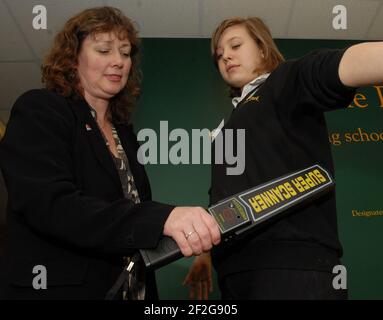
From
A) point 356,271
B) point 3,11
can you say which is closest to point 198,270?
point 356,271

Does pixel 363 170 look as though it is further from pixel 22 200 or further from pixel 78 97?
pixel 22 200

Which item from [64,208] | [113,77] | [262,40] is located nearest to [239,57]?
[262,40]

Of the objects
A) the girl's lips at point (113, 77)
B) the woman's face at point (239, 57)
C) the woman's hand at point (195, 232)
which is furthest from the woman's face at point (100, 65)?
the woman's hand at point (195, 232)

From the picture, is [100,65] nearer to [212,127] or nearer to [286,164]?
[286,164]

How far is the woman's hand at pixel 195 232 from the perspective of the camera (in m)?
0.79

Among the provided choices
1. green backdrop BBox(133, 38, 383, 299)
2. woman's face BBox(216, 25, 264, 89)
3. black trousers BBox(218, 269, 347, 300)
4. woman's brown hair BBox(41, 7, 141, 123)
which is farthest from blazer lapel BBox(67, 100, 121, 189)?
green backdrop BBox(133, 38, 383, 299)

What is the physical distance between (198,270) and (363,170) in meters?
1.85

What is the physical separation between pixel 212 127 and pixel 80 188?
7.44 feet

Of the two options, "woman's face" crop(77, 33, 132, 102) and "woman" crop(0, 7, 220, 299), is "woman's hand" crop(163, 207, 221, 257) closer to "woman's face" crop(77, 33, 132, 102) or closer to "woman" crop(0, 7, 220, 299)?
"woman" crop(0, 7, 220, 299)

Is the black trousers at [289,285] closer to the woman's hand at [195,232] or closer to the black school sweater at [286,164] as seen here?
the black school sweater at [286,164]

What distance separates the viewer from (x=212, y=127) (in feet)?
10.7

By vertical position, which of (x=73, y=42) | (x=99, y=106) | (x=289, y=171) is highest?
(x=73, y=42)

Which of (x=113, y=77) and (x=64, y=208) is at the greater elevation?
(x=113, y=77)

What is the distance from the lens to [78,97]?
125 centimetres
